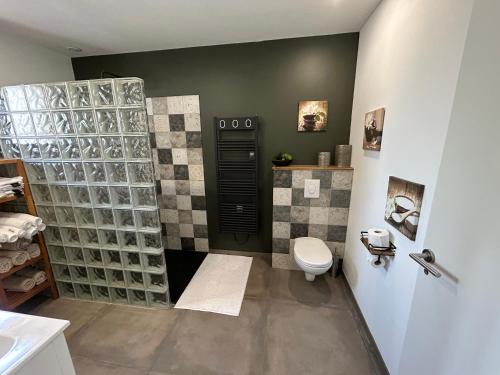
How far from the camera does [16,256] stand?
5.21 ft

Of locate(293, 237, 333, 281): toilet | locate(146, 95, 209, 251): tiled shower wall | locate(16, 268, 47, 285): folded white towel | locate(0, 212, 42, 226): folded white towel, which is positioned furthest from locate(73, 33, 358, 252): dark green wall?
locate(16, 268, 47, 285): folded white towel

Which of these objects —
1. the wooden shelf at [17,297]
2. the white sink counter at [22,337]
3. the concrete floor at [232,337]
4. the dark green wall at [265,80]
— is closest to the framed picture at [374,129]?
the dark green wall at [265,80]

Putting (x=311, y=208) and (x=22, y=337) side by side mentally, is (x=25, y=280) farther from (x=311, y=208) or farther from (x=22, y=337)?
(x=311, y=208)

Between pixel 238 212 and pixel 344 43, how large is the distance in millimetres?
1983

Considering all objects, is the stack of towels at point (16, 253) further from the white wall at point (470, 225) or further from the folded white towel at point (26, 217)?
the white wall at point (470, 225)

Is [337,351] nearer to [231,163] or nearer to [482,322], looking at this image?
[482,322]

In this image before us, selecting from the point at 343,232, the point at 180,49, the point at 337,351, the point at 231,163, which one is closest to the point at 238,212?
the point at 231,163

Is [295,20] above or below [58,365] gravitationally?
above

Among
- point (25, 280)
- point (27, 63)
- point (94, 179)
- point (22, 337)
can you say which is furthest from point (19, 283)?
point (27, 63)

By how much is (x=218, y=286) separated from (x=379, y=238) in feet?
5.02

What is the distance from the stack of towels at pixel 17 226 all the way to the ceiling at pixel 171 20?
Result: 1469mm

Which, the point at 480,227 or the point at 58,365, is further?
the point at 58,365

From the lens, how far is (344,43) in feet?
6.34

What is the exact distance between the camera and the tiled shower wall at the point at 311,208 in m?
2.04
